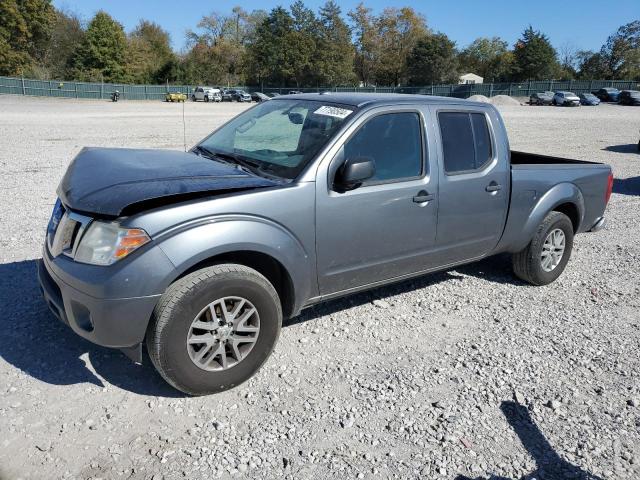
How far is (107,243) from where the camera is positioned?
305cm

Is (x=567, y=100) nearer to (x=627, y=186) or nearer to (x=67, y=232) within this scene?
(x=627, y=186)

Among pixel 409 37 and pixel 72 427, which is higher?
pixel 409 37

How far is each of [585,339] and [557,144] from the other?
53.5 feet

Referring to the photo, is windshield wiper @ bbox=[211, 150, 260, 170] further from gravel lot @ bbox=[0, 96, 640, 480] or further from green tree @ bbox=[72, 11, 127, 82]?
green tree @ bbox=[72, 11, 127, 82]

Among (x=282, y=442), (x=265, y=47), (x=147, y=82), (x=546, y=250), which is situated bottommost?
(x=282, y=442)

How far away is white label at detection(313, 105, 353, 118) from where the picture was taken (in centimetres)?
401

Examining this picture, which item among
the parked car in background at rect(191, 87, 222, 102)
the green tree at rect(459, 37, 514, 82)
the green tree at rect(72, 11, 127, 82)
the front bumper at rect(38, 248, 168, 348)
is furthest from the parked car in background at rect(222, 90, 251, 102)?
the front bumper at rect(38, 248, 168, 348)

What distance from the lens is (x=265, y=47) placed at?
84.3 m

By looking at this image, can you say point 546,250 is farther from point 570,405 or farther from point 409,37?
point 409,37

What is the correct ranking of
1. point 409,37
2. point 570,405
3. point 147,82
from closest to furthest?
1. point 570,405
2. point 147,82
3. point 409,37

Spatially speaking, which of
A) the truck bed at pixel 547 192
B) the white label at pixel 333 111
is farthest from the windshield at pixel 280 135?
the truck bed at pixel 547 192

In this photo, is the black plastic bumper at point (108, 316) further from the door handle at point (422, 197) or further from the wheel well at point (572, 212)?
the wheel well at point (572, 212)

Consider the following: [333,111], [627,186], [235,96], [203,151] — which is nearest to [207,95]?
[235,96]

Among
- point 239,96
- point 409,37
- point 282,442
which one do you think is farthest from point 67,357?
point 409,37
